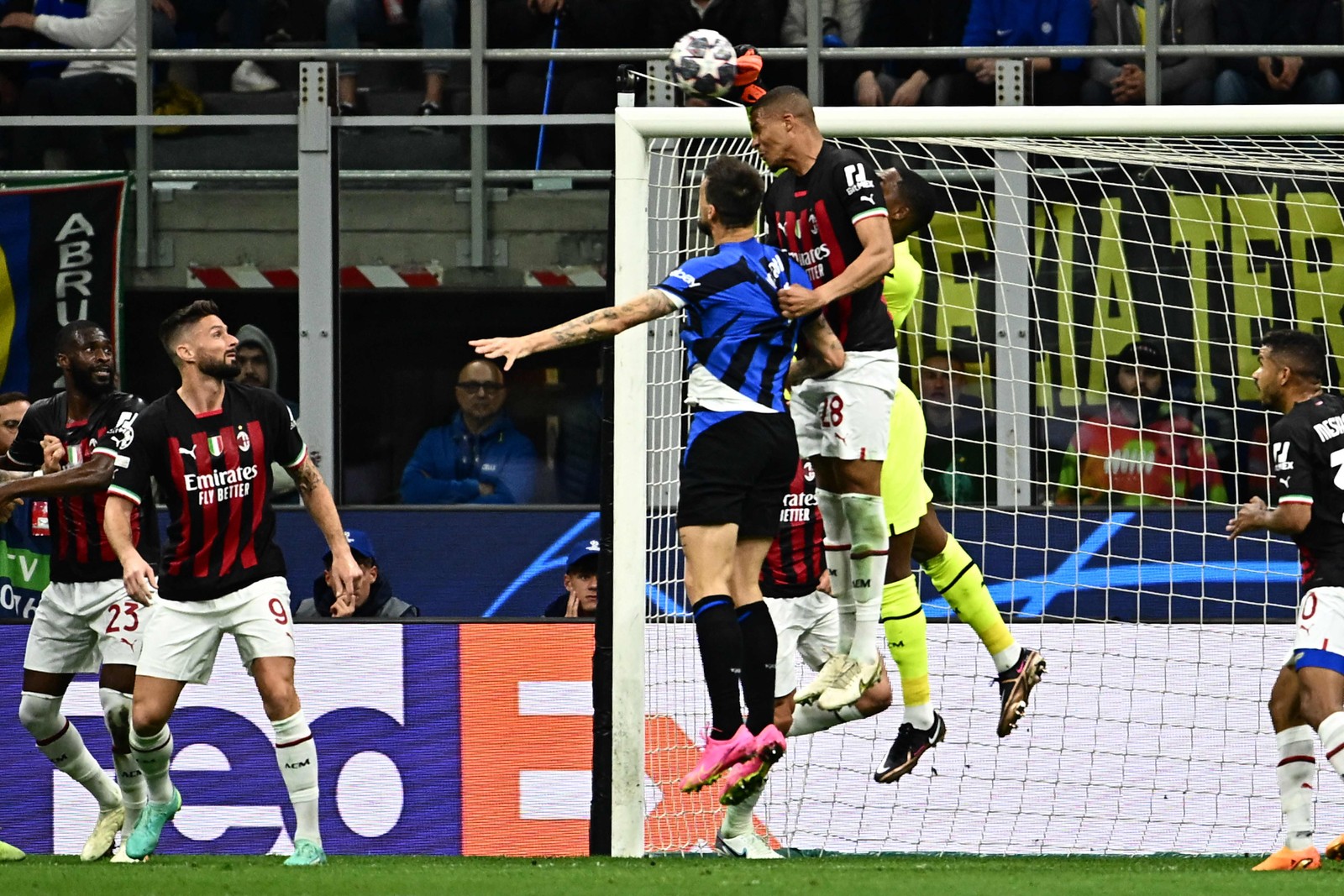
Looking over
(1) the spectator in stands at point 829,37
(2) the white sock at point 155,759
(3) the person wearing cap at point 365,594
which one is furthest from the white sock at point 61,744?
(1) the spectator in stands at point 829,37

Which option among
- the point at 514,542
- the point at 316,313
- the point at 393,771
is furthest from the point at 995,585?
the point at 316,313

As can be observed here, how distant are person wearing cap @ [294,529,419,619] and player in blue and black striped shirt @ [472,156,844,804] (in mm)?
3055

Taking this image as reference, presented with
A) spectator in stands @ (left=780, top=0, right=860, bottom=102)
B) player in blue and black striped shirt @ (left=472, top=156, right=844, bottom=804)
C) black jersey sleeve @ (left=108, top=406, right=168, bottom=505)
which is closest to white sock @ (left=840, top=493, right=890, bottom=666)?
player in blue and black striped shirt @ (left=472, top=156, right=844, bottom=804)

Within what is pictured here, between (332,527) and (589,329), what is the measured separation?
187cm

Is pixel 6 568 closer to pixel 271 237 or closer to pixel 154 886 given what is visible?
pixel 271 237

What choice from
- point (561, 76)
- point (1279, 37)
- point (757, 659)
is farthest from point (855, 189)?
point (1279, 37)

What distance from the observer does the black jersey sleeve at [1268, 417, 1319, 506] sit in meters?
7.29

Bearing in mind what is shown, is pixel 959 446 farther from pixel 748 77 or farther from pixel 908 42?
pixel 908 42

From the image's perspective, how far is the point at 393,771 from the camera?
356 inches

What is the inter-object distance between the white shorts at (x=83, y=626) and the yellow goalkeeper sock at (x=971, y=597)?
3478 millimetres

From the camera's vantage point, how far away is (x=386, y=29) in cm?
1178

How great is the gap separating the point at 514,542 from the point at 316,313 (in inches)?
61.3

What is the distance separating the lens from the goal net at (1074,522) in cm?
884

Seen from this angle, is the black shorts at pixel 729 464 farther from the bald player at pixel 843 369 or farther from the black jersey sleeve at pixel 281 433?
the black jersey sleeve at pixel 281 433
